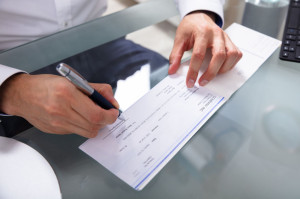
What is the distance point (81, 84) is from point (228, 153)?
0.71 ft

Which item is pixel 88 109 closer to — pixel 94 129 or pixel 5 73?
pixel 94 129

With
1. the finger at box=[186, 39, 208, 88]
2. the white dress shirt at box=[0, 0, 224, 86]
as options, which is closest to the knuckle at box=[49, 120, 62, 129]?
the finger at box=[186, 39, 208, 88]

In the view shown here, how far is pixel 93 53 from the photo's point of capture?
0.58 meters

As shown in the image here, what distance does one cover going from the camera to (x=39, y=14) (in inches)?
23.0

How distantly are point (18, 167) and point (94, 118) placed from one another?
109mm

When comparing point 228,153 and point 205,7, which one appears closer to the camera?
A: point 228,153

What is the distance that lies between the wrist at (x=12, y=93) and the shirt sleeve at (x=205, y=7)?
1.11 feet

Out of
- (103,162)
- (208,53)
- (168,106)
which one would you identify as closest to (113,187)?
(103,162)

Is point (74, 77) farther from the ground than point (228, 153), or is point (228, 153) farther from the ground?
point (74, 77)

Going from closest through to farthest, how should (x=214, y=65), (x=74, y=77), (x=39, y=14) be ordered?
(x=74, y=77), (x=214, y=65), (x=39, y=14)

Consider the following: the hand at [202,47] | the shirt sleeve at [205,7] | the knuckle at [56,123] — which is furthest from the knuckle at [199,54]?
the knuckle at [56,123]

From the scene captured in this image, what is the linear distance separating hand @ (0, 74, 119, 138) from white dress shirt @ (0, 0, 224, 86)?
241 millimetres

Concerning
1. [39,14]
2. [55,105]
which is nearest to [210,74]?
[55,105]

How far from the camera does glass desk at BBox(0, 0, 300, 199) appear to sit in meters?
0.34
